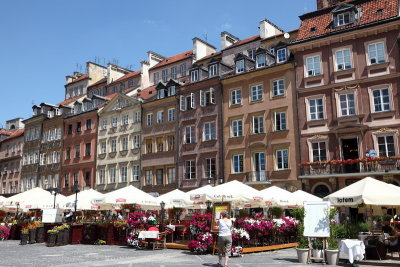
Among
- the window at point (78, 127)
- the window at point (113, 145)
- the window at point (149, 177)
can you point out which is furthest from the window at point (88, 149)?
the window at point (149, 177)

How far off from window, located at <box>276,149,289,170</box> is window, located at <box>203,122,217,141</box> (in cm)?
609

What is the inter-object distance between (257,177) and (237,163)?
→ 223cm

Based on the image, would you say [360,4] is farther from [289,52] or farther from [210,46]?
[210,46]

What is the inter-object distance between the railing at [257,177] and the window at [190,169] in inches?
219

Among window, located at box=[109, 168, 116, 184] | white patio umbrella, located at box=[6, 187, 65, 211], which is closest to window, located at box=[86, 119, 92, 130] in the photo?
window, located at box=[109, 168, 116, 184]

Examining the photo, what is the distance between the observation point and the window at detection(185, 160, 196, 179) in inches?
1393

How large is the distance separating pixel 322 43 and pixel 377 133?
7.36m

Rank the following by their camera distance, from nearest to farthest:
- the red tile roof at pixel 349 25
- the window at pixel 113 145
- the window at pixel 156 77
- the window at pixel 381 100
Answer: the window at pixel 381 100
the red tile roof at pixel 349 25
the window at pixel 113 145
the window at pixel 156 77

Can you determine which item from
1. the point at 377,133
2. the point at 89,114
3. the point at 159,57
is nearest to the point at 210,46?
the point at 159,57

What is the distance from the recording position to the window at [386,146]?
2631cm

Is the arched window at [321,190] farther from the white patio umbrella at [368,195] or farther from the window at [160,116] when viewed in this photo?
the window at [160,116]

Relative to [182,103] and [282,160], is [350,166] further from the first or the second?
[182,103]

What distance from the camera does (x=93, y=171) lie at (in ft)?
145

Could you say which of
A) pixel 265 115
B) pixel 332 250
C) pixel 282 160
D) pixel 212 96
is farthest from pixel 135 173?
pixel 332 250
